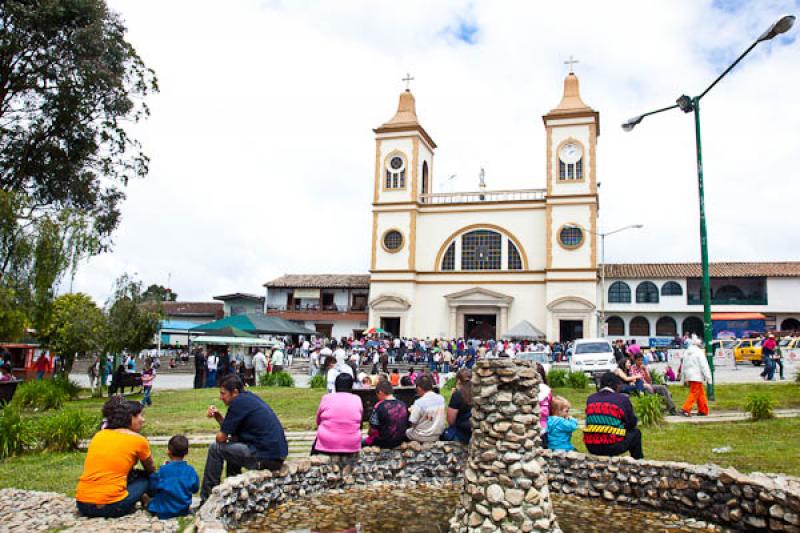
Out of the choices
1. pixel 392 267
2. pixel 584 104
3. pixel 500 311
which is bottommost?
pixel 500 311

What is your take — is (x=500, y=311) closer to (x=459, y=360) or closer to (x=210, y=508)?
(x=459, y=360)

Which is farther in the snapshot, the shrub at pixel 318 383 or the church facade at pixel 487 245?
the church facade at pixel 487 245

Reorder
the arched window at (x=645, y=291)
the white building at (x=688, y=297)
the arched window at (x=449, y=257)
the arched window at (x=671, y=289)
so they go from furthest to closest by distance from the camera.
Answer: the arched window at (x=645, y=291)
the arched window at (x=671, y=289)
the white building at (x=688, y=297)
the arched window at (x=449, y=257)

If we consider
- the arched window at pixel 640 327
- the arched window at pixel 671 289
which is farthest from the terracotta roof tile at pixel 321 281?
the arched window at pixel 671 289

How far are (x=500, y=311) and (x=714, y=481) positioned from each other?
31.4 metres

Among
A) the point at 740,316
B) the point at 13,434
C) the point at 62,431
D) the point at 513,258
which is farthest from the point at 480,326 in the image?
the point at 13,434

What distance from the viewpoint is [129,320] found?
1627 cm

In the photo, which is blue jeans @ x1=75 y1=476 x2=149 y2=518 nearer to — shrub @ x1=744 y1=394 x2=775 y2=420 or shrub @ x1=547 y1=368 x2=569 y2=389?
shrub @ x1=744 y1=394 x2=775 y2=420

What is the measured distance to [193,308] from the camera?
5106 centimetres

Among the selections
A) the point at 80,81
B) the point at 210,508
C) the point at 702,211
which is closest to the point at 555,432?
the point at 210,508

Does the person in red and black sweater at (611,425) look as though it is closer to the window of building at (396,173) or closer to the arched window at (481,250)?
the arched window at (481,250)

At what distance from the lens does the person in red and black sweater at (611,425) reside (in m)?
6.88

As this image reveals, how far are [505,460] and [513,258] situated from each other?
33565 mm

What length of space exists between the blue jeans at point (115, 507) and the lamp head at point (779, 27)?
11862mm
